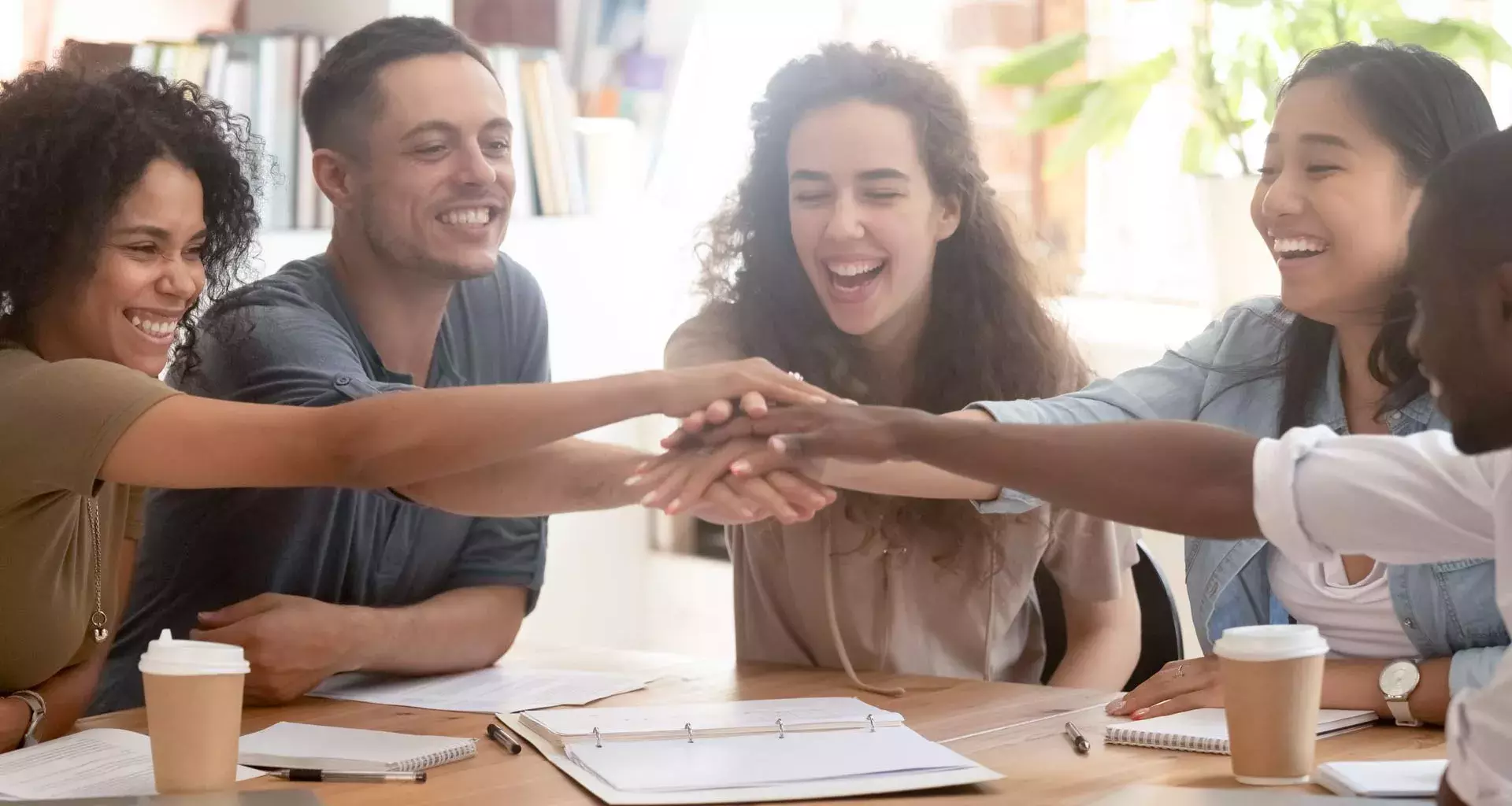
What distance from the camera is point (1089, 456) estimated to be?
126 cm

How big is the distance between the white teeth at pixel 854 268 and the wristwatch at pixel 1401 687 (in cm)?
86

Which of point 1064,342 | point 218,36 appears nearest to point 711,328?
point 1064,342

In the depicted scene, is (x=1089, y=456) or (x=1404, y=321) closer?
(x=1089, y=456)

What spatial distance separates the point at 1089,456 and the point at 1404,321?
653 mm

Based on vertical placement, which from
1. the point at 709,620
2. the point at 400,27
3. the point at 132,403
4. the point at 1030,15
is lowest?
the point at 709,620

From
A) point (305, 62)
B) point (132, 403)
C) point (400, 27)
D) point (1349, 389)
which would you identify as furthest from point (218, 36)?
point (1349, 389)

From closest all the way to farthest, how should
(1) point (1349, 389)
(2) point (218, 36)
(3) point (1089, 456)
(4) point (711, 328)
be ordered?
(3) point (1089, 456) → (1) point (1349, 389) → (4) point (711, 328) → (2) point (218, 36)

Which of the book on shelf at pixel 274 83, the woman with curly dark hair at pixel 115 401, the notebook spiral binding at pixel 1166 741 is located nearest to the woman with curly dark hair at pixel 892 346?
the woman with curly dark hair at pixel 115 401

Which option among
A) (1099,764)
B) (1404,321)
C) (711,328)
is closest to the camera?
(1099,764)

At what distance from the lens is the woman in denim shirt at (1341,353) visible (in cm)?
164

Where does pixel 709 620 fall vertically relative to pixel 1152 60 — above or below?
below

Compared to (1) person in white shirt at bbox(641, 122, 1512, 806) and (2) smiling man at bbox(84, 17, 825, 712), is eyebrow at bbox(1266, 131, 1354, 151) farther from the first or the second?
(2) smiling man at bbox(84, 17, 825, 712)

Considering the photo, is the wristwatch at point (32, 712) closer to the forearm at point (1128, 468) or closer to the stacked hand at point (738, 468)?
the stacked hand at point (738, 468)

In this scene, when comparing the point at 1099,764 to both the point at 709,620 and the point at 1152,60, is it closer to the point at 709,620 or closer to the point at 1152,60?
the point at 1152,60
